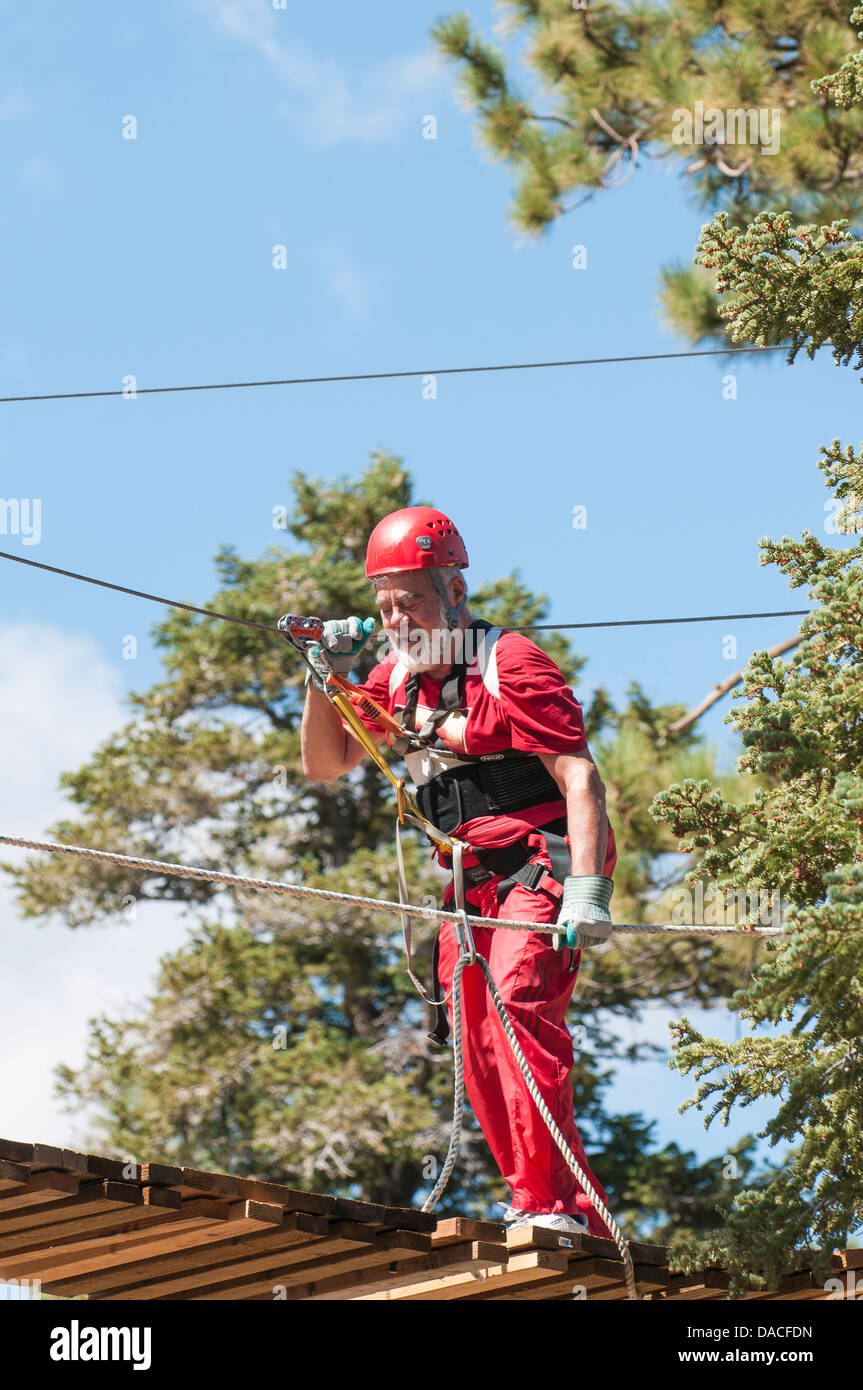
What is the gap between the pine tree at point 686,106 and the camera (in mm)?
12258

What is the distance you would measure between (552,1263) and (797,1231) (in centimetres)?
74

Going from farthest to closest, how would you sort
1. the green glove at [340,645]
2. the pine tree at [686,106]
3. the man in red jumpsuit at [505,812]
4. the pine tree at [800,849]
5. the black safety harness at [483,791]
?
the pine tree at [686,106]
the green glove at [340,645]
the black safety harness at [483,791]
the man in red jumpsuit at [505,812]
the pine tree at [800,849]

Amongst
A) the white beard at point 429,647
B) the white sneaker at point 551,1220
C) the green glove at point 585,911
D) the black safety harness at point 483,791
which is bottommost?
the white sneaker at point 551,1220

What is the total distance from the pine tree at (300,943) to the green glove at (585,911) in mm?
7671

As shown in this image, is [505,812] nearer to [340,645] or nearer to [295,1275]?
[340,645]

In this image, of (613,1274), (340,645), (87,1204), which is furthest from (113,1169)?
(340,645)

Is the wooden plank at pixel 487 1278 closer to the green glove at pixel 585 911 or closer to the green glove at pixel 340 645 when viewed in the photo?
the green glove at pixel 585 911

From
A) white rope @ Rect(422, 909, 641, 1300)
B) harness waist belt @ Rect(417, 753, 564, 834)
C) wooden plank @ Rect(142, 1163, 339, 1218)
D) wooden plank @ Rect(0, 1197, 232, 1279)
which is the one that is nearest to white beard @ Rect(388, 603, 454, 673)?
harness waist belt @ Rect(417, 753, 564, 834)

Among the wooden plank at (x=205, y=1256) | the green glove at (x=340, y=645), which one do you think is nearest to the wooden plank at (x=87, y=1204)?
the wooden plank at (x=205, y=1256)

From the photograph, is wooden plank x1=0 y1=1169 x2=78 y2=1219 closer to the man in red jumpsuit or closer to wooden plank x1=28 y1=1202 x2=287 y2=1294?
wooden plank x1=28 y1=1202 x2=287 y2=1294

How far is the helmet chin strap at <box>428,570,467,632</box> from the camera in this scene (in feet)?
19.8

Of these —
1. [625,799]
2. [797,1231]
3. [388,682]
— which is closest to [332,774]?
[388,682]
